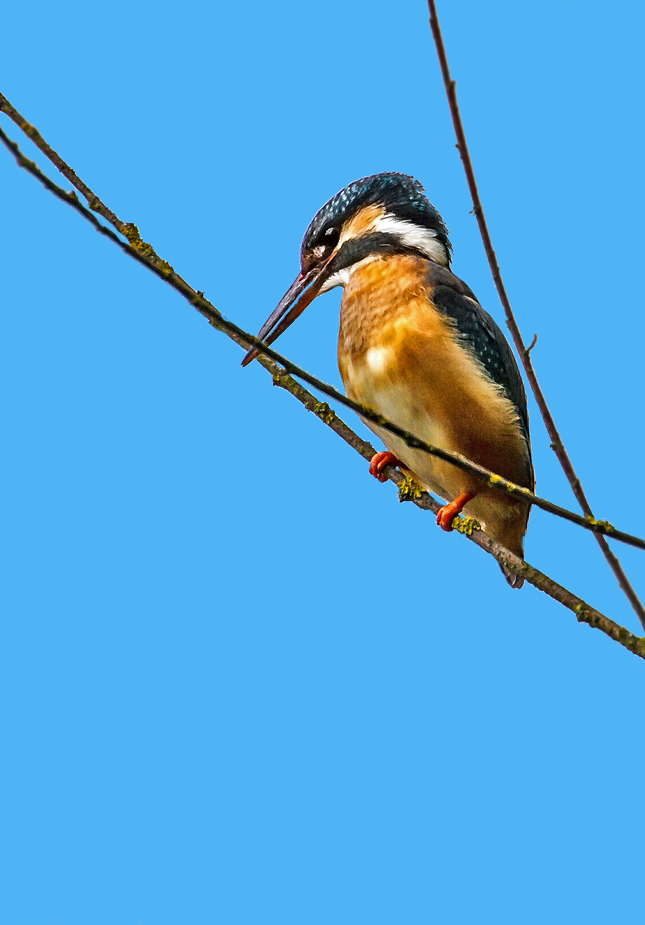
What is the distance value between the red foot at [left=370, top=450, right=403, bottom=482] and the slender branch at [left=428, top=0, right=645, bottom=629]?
1.32 meters

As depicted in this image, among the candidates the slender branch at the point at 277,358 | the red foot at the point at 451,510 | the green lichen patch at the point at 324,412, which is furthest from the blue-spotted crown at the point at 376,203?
the slender branch at the point at 277,358

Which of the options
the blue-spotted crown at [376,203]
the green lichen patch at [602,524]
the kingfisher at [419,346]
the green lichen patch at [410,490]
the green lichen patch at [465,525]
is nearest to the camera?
the green lichen patch at [602,524]

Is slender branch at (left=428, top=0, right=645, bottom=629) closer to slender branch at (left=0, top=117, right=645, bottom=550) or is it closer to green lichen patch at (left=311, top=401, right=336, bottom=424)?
slender branch at (left=0, top=117, right=645, bottom=550)

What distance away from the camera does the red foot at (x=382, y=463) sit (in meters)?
2.79

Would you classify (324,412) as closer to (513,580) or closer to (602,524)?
(602,524)

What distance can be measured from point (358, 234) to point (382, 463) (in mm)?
715

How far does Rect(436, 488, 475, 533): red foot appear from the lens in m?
2.45

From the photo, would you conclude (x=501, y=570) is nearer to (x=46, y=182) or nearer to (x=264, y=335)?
(x=264, y=335)

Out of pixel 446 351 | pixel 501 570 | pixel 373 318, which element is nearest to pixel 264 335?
pixel 373 318

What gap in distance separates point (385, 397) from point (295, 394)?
1.82ft

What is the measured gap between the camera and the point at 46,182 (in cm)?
114

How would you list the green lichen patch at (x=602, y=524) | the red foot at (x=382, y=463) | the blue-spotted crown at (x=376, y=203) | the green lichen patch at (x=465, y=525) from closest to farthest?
the green lichen patch at (x=602, y=524) → the green lichen patch at (x=465, y=525) → the red foot at (x=382, y=463) → the blue-spotted crown at (x=376, y=203)

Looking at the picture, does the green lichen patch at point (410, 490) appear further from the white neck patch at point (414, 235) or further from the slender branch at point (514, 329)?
the slender branch at point (514, 329)

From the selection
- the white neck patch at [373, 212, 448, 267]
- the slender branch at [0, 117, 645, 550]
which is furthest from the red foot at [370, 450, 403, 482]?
the slender branch at [0, 117, 645, 550]
